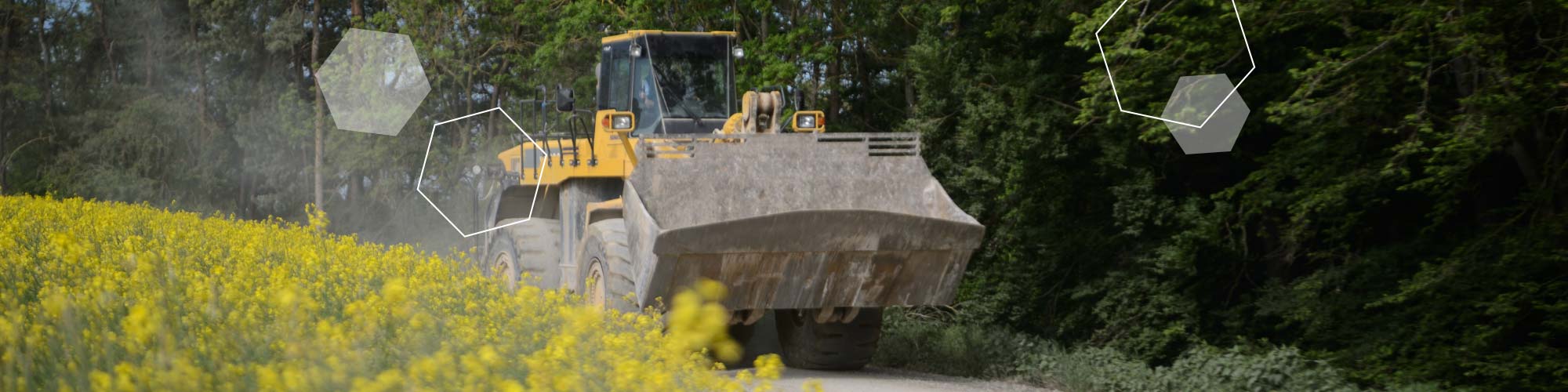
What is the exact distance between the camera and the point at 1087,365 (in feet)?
39.6

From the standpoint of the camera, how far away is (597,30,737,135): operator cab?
12445 millimetres

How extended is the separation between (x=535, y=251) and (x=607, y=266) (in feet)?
10.3

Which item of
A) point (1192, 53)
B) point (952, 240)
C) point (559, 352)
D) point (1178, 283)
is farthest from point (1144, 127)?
point (559, 352)

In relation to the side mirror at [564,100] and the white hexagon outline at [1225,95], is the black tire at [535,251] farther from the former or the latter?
the white hexagon outline at [1225,95]

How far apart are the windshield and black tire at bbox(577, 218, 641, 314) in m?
1.67

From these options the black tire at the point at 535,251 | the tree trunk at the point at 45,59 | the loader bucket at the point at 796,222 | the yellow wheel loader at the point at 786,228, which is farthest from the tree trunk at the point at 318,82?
the loader bucket at the point at 796,222

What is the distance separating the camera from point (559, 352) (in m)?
4.92

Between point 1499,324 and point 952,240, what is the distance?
4.76 meters

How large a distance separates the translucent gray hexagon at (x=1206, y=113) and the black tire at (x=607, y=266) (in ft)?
16.3

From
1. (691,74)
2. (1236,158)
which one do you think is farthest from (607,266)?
(1236,158)

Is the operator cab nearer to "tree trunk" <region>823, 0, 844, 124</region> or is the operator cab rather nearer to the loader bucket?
the loader bucket

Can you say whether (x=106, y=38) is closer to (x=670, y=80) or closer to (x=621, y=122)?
(x=670, y=80)

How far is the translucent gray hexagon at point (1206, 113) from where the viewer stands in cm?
1295

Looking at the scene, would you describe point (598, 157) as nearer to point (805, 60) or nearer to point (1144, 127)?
point (1144, 127)
